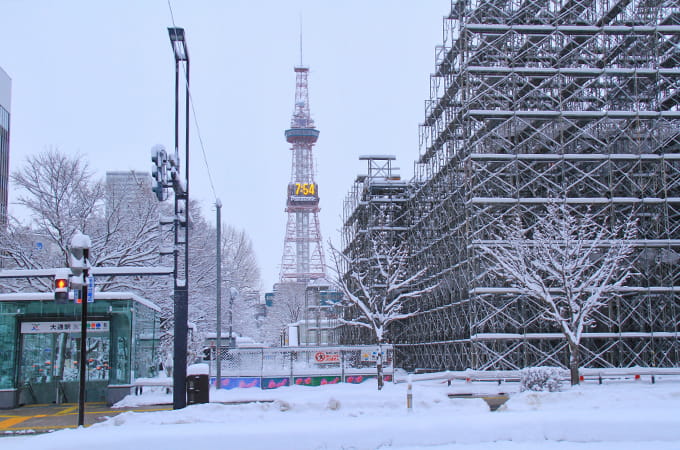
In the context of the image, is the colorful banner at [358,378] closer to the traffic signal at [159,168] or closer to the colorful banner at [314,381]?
the colorful banner at [314,381]

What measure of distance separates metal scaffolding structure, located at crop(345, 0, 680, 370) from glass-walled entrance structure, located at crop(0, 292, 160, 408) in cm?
1503

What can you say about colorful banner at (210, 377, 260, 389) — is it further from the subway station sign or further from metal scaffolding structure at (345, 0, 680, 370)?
metal scaffolding structure at (345, 0, 680, 370)

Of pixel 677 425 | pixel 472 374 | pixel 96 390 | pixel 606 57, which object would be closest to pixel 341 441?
pixel 677 425

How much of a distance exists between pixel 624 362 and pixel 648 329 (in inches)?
Result: 72.2

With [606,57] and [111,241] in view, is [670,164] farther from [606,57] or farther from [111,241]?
[111,241]

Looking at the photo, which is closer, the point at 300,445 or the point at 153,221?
the point at 300,445

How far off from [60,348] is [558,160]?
21.8 meters

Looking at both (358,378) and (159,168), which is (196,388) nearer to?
(159,168)

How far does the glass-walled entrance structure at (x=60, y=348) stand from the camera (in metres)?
22.0

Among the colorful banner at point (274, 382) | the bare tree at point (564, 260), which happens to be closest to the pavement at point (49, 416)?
the colorful banner at point (274, 382)

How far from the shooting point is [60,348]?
23219 millimetres

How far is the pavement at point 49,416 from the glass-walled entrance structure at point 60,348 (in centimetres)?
51

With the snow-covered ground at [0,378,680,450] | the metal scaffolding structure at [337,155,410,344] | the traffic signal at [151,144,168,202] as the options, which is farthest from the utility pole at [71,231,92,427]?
the metal scaffolding structure at [337,155,410,344]

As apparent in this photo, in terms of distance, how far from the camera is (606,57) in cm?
3578
